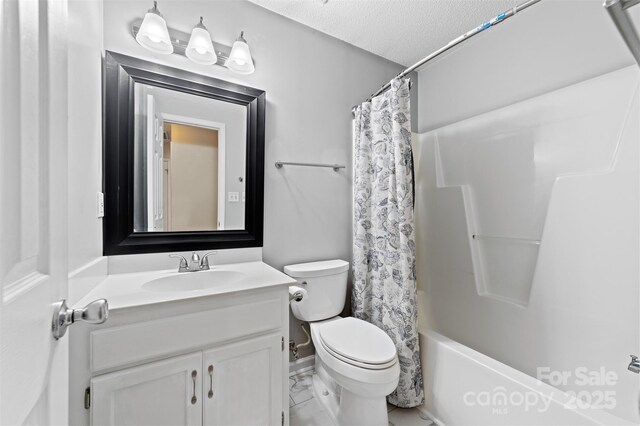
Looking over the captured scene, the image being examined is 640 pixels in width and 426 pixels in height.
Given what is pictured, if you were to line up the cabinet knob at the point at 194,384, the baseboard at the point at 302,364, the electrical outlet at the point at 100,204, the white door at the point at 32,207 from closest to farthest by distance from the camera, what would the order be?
1. the white door at the point at 32,207
2. the cabinet knob at the point at 194,384
3. the electrical outlet at the point at 100,204
4. the baseboard at the point at 302,364

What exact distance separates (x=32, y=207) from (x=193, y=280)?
3.34ft

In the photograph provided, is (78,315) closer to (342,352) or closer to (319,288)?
(342,352)

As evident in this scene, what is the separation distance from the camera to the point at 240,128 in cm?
156

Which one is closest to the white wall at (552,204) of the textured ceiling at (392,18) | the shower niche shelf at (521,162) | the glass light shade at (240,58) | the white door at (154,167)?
the shower niche shelf at (521,162)

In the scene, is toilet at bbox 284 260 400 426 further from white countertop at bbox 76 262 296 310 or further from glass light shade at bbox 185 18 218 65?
glass light shade at bbox 185 18 218 65

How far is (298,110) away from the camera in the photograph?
1.77m

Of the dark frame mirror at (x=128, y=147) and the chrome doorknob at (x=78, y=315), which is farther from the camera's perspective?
the dark frame mirror at (x=128, y=147)

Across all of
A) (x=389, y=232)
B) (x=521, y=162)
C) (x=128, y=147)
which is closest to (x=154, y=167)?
(x=128, y=147)

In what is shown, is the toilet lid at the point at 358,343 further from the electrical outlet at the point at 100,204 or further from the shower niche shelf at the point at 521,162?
the electrical outlet at the point at 100,204

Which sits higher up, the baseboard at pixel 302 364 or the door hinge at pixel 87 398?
the door hinge at pixel 87 398

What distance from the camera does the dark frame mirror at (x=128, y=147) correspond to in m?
1.25

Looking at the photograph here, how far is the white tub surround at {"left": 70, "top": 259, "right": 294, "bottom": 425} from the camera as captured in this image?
0.88m

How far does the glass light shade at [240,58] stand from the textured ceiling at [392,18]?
0.36 metres

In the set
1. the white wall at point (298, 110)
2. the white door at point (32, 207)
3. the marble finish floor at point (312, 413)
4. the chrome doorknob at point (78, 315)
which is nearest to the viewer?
the white door at point (32, 207)
